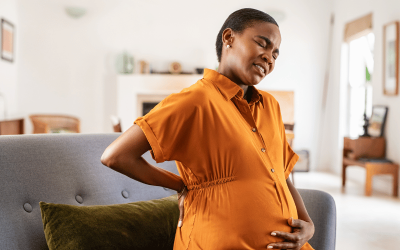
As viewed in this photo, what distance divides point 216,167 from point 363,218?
3217 mm

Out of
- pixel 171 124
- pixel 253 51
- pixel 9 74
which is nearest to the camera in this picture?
pixel 171 124

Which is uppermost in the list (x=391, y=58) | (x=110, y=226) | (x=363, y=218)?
(x=391, y=58)

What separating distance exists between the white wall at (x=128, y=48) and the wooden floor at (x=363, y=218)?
197 centimetres

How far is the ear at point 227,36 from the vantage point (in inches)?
41.3

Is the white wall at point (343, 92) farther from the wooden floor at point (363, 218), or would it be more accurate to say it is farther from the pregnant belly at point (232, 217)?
the pregnant belly at point (232, 217)

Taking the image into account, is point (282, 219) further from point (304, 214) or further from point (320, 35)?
point (320, 35)

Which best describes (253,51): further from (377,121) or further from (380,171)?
(377,121)

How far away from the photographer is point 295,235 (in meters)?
1.01

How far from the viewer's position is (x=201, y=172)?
94 cm

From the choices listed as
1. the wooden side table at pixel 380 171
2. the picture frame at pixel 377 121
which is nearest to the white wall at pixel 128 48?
the picture frame at pixel 377 121

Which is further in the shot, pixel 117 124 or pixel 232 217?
pixel 117 124

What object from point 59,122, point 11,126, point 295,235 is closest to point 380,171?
point 295,235

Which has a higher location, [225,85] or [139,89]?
[139,89]

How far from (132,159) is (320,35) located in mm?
6515
